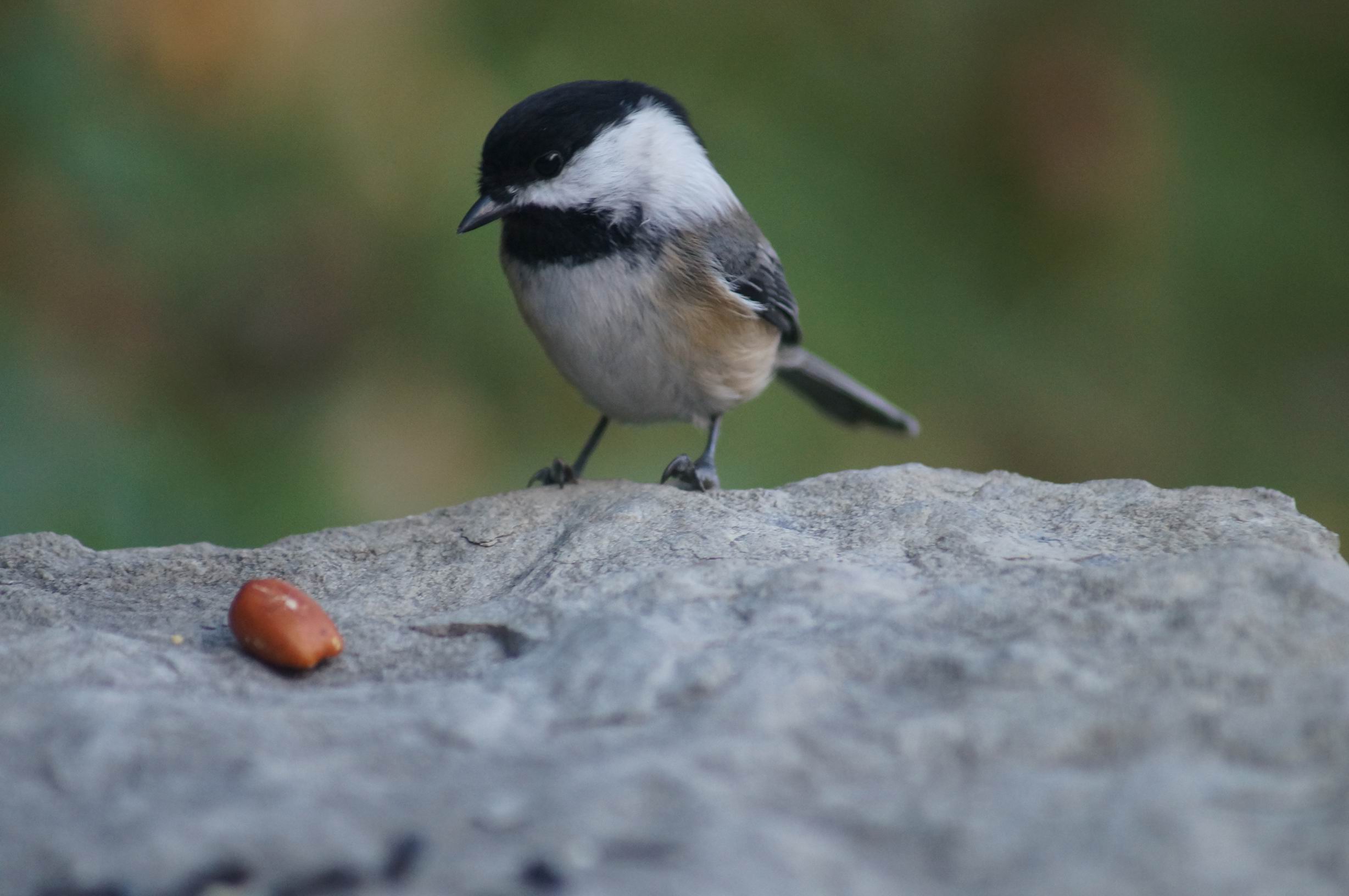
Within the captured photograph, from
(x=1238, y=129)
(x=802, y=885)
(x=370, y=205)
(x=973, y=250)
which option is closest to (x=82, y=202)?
(x=370, y=205)

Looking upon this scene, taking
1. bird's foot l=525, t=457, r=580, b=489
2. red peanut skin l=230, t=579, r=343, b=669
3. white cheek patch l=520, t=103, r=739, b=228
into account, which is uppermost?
white cheek patch l=520, t=103, r=739, b=228

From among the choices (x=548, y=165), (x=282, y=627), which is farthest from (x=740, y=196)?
(x=282, y=627)

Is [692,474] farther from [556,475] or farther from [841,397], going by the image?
[841,397]

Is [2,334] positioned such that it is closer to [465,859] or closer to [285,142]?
[285,142]

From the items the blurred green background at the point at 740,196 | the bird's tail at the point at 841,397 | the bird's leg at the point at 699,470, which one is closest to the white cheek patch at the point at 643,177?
the bird's leg at the point at 699,470

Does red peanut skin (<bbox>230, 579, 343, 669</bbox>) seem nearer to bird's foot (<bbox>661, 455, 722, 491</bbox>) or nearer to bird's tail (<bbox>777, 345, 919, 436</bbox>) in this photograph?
bird's foot (<bbox>661, 455, 722, 491</bbox>)

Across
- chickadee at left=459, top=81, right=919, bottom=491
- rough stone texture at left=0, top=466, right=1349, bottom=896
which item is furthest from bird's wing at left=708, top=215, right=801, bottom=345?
rough stone texture at left=0, top=466, right=1349, bottom=896
